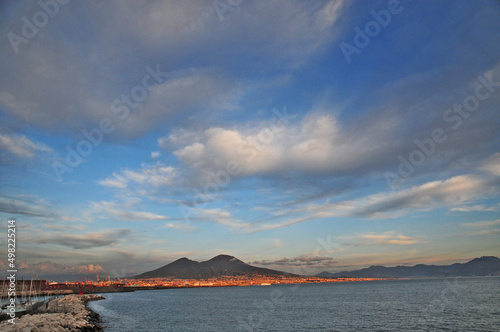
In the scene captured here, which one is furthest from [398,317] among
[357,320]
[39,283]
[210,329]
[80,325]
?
[39,283]

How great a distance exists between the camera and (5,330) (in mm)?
28906

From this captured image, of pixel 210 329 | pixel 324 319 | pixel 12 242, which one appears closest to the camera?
pixel 12 242

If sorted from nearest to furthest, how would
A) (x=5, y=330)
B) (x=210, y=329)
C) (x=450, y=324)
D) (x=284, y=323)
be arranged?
(x=5, y=330) → (x=450, y=324) → (x=210, y=329) → (x=284, y=323)

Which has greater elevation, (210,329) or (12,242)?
(12,242)

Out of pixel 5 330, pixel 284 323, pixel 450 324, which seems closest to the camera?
pixel 5 330

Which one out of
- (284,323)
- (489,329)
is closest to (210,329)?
(284,323)

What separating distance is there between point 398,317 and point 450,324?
35.7 ft

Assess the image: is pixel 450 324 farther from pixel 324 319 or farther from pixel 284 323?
pixel 284 323

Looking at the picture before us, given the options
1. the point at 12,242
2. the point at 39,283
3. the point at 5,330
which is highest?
the point at 12,242

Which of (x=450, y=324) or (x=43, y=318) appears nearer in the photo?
(x=43, y=318)

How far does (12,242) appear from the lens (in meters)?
32.8

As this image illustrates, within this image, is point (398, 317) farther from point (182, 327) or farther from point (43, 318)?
point (43, 318)

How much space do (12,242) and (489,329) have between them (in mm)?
59221

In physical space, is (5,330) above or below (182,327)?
above
